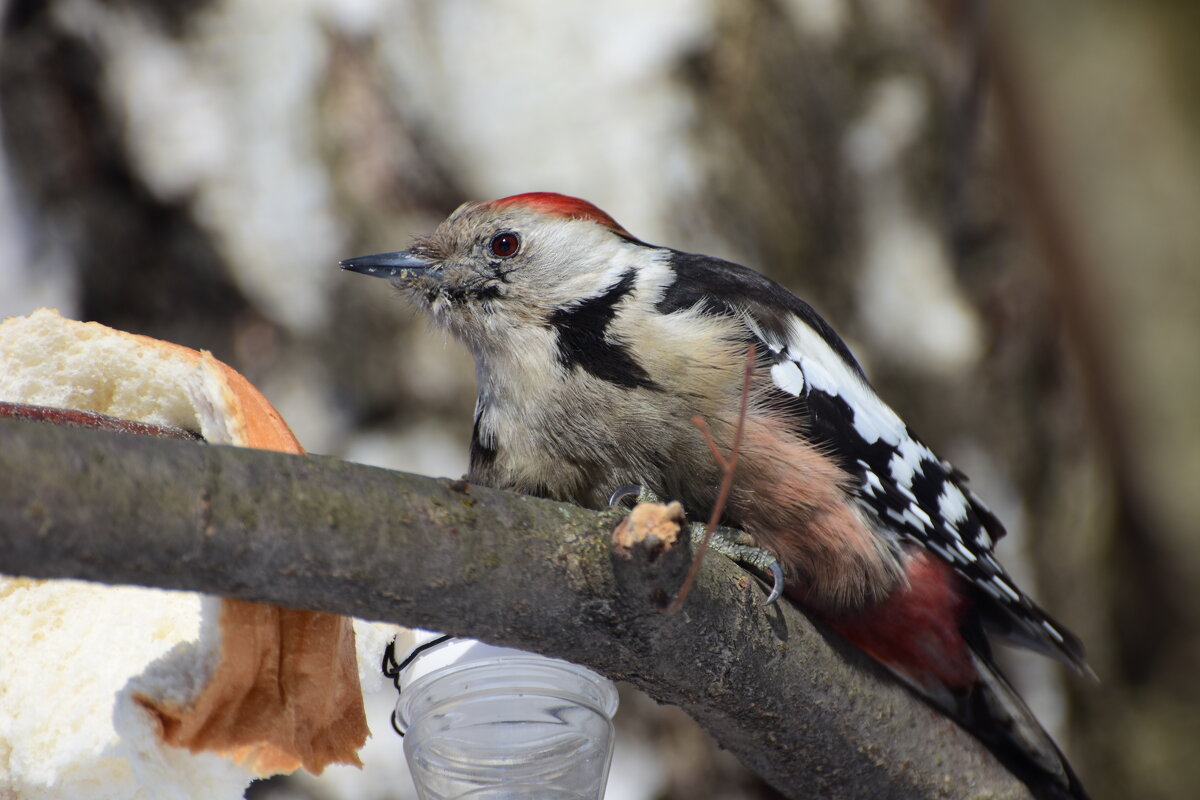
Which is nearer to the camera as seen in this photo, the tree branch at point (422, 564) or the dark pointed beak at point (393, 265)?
the tree branch at point (422, 564)

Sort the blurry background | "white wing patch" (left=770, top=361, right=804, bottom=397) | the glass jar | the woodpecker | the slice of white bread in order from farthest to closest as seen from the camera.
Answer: the blurry background → "white wing patch" (left=770, top=361, right=804, bottom=397) → the woodpecker → the glass jar → the slice of white bread

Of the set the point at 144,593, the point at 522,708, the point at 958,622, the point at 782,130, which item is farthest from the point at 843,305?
the point at 144,593

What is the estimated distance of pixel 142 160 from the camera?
455cm

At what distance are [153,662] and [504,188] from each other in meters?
2.79

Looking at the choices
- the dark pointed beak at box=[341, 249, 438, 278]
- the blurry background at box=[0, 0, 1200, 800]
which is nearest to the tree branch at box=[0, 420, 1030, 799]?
the dark pointed beak at box=[341, 249, 438, 278]

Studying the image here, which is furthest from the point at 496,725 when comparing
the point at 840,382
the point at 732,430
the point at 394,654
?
the point at 840,382

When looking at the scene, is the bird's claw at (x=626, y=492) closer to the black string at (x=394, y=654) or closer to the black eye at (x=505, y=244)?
the black string at (x=394, y=654)

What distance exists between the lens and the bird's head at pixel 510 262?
116 inches

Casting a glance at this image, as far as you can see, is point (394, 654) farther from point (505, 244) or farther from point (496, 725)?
point (505, 244)

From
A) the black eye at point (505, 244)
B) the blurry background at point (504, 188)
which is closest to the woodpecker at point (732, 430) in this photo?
the black eye at point (505, 244)

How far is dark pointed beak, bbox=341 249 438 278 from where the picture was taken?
3100 mm

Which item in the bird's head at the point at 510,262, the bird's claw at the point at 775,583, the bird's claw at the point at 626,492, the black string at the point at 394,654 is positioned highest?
the bird's head at the point at 510,262

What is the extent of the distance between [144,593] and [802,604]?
1.43 m

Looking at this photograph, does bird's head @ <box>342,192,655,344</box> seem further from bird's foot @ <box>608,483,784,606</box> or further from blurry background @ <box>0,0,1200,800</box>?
blurry background @ <box>0,0,1200,800</box>
